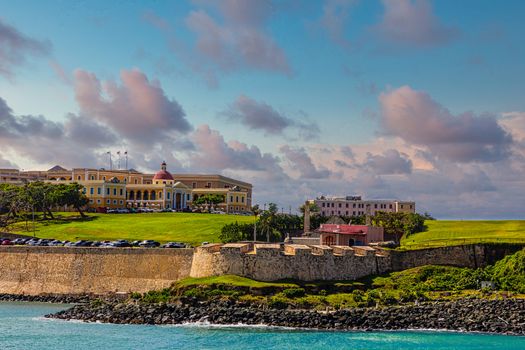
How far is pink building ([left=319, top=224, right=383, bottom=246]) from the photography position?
85.2m

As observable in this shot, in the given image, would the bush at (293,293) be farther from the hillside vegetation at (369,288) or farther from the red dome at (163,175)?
the red dome at (163,175)

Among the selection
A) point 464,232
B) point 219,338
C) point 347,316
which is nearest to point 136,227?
point 464,232

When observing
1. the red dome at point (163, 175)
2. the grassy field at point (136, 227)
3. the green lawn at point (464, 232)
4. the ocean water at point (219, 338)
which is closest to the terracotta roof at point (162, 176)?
the red dome at point (163, 175)

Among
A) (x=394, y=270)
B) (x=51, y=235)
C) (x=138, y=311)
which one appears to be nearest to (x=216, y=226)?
(x=51, y=235)

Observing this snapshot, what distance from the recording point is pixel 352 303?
64.6m

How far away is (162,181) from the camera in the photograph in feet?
523

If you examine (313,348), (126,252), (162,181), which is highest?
(162,181)

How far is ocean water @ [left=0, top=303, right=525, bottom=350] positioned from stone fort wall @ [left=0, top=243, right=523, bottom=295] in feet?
41.9

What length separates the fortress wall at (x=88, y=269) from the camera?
7825 cm

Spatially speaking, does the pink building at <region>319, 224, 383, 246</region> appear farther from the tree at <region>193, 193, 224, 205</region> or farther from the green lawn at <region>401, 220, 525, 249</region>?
the tree at <region>193, 193, 224, 205</region>

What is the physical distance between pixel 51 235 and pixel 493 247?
67.0 m

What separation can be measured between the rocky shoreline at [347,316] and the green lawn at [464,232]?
1930cm

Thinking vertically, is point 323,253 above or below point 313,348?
above

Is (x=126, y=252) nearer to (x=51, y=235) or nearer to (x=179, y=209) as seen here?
(x=51, y=235)
